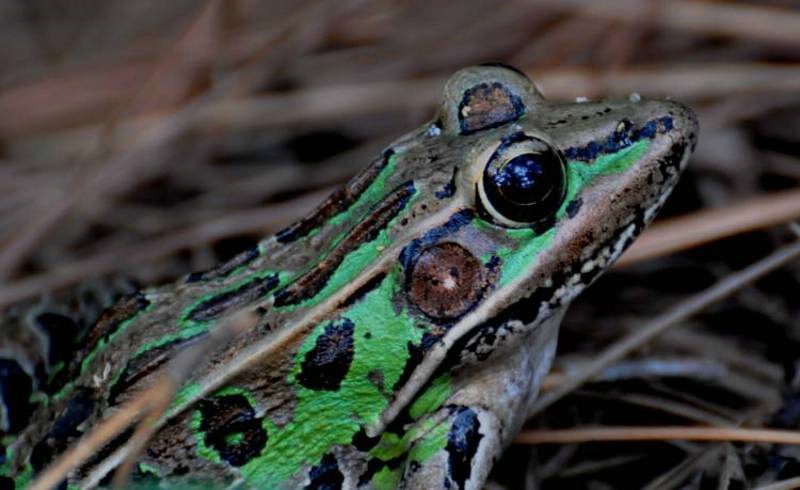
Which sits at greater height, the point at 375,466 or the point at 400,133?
the point at 400,133

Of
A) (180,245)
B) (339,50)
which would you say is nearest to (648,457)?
(180,245)

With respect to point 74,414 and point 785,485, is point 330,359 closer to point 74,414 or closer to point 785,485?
point 74,414

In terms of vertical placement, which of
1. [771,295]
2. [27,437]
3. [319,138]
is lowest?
[771,295]

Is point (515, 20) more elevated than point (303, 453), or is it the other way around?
point (515, 20)

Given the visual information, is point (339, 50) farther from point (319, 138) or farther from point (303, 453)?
point (303, 453)

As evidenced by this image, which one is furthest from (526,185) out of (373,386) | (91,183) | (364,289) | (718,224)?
(91,183)

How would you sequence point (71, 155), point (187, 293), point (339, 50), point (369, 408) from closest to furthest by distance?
point (369, 408) < point (187, 293) < point (71, 155) < point (339, 50)
